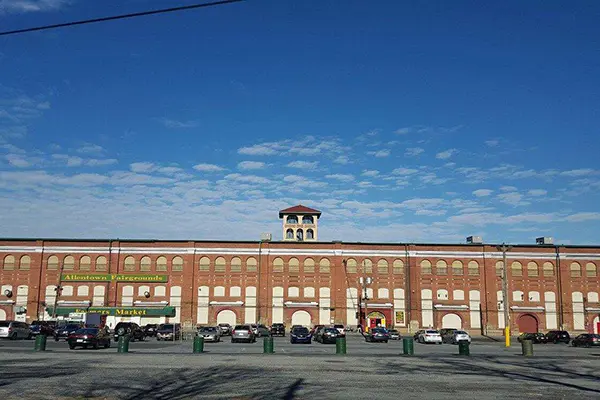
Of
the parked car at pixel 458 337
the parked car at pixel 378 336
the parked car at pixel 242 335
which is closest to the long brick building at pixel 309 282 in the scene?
the parked car at pixel 378 336

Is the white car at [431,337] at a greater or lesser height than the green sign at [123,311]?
lesser

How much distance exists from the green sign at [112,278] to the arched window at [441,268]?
34504mm

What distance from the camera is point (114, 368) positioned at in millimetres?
23641

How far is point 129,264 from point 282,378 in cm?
5700

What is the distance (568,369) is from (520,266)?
51.1 metres

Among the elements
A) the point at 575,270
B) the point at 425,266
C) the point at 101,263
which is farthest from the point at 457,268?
the point at 101,263

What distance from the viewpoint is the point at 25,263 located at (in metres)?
72.9

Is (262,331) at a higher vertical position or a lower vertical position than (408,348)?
lower

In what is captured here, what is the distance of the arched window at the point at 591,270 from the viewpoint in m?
75.0

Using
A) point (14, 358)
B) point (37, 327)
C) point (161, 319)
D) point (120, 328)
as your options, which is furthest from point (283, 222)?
point (14, 358)

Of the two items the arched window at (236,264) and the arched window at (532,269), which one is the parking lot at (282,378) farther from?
the arched window at (532,269)

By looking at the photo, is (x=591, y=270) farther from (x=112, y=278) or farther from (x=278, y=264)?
(x=112, y=278)

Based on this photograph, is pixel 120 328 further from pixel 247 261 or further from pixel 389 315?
pixel 389 315

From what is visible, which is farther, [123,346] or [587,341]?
[587,341]
